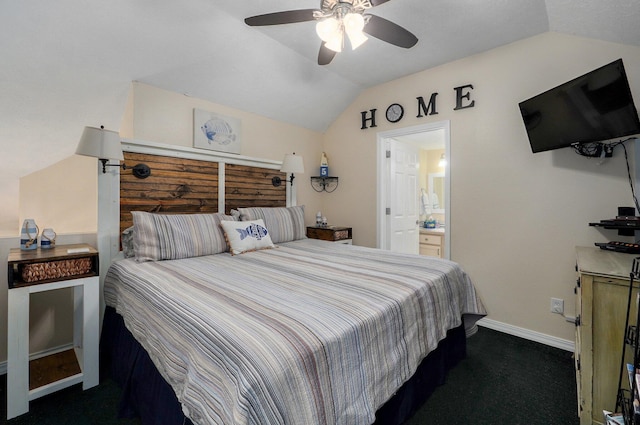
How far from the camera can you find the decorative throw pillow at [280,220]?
9.23 ft

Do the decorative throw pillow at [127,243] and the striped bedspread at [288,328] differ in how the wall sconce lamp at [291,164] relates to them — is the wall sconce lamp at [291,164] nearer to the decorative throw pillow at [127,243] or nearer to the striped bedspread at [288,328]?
the striped bedspread at [288,328]

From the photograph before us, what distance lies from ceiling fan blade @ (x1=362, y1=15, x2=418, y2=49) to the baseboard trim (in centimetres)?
261

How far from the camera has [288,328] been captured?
99 cm

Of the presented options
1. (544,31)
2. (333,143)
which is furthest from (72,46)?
(544,31)

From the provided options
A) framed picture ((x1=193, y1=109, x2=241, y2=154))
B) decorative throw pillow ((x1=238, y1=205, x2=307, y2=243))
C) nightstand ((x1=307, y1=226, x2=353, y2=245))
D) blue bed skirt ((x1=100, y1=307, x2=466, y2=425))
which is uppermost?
framed picture ((x1=193, y1=109, x2=241, y2=154))

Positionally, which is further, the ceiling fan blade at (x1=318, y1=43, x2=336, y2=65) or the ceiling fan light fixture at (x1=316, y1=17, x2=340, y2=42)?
the ceiling fan blade at (x1=318, y1=43, x2=336, y2=65)

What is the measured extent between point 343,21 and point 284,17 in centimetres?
38

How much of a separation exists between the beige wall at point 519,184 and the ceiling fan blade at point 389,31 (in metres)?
1.38

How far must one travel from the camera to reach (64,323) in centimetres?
213

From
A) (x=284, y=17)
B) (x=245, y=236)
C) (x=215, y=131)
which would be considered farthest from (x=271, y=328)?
(x=215, y=131)

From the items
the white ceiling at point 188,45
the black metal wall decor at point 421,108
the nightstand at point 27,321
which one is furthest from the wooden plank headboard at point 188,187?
the black metal wall decor at point 421,108

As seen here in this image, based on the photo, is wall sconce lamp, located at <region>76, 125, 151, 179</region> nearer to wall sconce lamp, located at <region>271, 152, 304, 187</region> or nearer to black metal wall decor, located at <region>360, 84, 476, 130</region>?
wall sconce lamp, located at <region>271, 152, 304, 187</region>

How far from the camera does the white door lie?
146 inches

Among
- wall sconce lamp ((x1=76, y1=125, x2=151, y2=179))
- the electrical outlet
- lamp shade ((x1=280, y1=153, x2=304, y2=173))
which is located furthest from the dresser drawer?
wall sconce lamp ((x1=76, y1=125, x2=151, y2=179))
